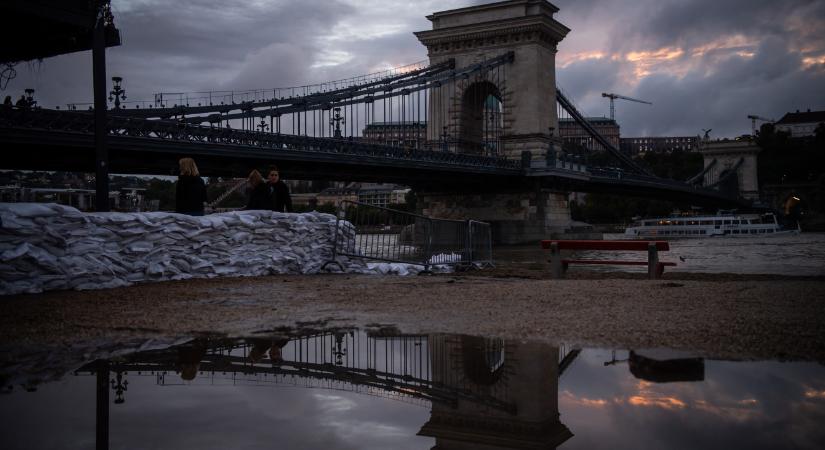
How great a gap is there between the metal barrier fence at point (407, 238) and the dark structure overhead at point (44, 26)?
13.8ft

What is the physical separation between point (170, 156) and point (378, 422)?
68.4ft

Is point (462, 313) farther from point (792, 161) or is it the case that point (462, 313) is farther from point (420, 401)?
point (792, 161)

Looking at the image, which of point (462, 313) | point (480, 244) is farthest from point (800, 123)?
point (462, 313)

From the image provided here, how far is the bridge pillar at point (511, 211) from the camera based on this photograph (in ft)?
121

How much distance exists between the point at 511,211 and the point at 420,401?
1391 inches

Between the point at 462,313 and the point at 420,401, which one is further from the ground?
the point at 462,313

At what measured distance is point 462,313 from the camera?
5816 millimetres

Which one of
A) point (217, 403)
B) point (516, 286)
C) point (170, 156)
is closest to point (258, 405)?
point (217, 403)

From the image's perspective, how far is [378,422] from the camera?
9.40 ft

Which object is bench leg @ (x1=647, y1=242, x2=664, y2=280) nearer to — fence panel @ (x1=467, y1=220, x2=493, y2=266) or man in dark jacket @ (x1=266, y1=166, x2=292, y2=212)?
fence panel @ (x1=467, y1=220, x2=493, y2=266)

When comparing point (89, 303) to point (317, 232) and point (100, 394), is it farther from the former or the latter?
point (317, 232)

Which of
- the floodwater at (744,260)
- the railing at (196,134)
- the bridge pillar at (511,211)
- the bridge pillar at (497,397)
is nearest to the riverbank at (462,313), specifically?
the bridge pillar at (497,397)

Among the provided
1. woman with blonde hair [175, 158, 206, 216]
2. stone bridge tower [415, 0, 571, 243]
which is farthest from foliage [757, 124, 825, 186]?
woman with blonde hair [175, 158, 206, 216]

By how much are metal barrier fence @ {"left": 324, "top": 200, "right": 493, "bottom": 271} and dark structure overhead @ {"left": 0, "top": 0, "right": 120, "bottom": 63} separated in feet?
13.8
